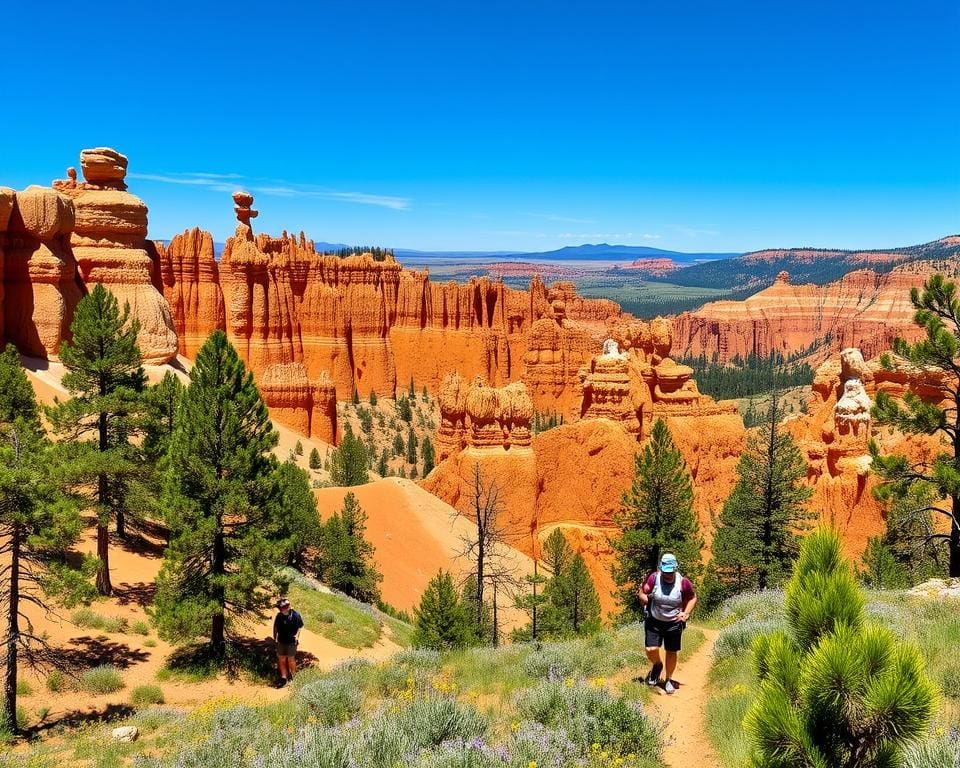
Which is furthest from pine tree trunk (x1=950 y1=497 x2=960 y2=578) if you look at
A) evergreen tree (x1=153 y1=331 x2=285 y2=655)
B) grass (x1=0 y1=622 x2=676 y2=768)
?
evergreen tree (x1=153 y1=331 x2=285 y2=655)

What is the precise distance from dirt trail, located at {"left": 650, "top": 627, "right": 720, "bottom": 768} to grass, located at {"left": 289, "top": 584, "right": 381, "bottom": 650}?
11.3 m

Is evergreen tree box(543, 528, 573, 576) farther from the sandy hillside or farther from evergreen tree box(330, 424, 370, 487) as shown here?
evergreen tree box(330, 424, 370, 487)

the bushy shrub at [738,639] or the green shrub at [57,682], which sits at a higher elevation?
the bushy shrub at [738,639]

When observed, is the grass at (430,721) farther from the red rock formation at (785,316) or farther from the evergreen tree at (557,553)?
the red rock formation at (785,316)

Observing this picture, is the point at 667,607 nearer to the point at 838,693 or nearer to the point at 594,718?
the point at 594,718

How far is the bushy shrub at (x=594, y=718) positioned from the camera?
23.1 feet

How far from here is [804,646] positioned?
181 inches

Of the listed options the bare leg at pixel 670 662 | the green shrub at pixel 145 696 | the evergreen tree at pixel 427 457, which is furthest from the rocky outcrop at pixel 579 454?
the evergreen tree at pixel 427 457

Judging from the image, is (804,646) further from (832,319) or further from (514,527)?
(832,319)

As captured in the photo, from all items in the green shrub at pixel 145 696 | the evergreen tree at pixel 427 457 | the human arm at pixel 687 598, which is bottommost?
the evergreen tree at pixel 427 457

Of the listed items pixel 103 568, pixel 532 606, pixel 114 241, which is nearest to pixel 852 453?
pixel 532 606

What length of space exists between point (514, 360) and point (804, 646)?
2916 inches

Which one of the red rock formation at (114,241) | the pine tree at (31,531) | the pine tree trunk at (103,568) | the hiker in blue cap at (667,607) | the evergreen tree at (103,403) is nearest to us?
the hiker in blue cap at (667,607)

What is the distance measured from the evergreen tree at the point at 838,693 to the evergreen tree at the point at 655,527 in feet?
56.8
